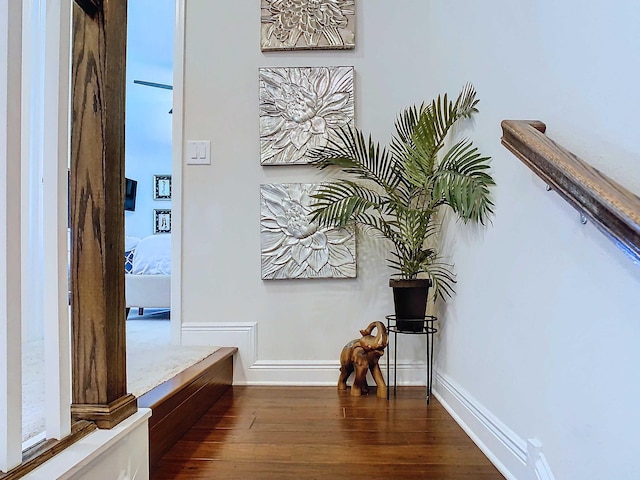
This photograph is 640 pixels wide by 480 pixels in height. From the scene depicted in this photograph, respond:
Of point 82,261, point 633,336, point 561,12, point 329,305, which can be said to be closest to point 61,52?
point 82,261

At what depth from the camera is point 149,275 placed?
4180mm

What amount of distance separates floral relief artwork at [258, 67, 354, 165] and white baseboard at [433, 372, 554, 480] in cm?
132

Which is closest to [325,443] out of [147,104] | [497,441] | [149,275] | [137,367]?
[497,441]

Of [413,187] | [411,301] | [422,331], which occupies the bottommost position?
[422,331]

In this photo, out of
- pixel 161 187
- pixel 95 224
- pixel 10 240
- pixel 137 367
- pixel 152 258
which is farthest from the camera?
pixel 161 187

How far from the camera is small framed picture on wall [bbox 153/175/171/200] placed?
22.5 ft

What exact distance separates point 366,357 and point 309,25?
1701 mm

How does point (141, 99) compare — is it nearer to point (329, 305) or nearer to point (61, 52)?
point (329, 305)

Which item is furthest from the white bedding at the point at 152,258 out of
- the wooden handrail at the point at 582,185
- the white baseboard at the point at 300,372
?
the wooden handrail at the point at 582,185

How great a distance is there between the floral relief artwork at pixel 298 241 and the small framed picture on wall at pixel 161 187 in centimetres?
511

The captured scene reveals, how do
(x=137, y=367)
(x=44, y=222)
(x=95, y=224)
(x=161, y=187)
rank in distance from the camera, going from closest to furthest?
(x=44, y=222)
(x=95, y=224)
(x=137, y=367)
(x=161, y=187)

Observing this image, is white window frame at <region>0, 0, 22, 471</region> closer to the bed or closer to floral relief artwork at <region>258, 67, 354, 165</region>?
floral relief artwork at <region>258, 67, 354, 165</region>

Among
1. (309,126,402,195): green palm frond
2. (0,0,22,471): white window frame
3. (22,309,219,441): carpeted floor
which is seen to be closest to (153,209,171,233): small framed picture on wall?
(22,309,219,441): carpeted floor

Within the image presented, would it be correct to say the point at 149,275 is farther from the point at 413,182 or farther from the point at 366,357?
the point at 413,182
